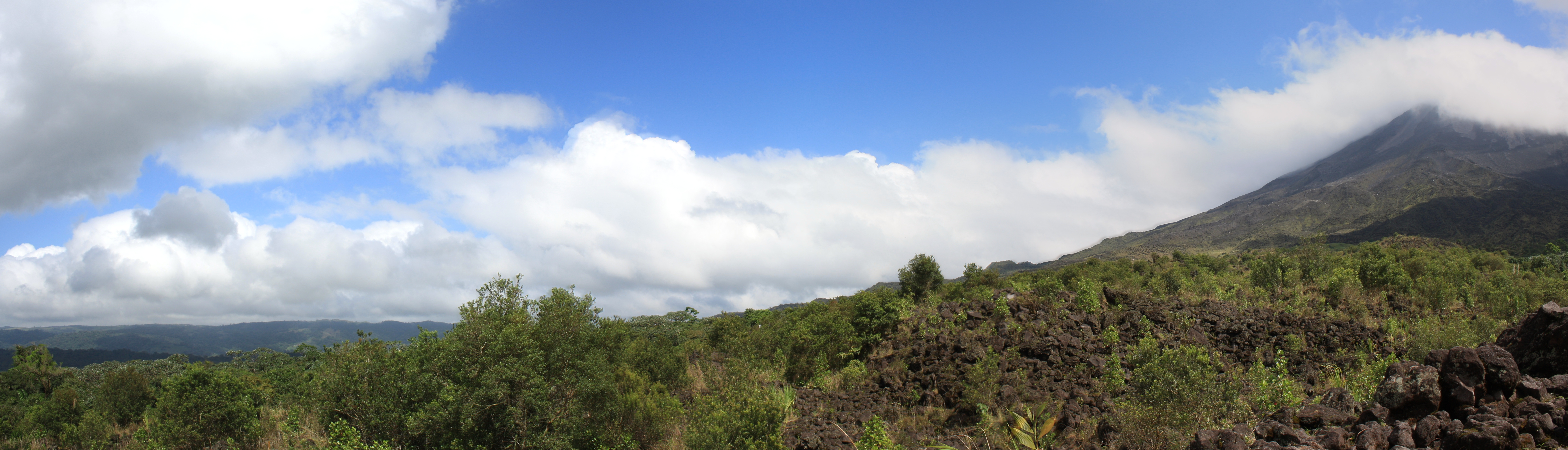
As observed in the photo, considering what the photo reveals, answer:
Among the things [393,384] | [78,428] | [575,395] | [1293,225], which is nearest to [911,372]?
[575,395]

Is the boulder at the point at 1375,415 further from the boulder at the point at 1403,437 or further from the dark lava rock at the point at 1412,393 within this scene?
the boulder at the point at 1403,437

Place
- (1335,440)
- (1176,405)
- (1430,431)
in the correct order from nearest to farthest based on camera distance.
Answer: (1430,431)
(1335,440)
(1176,405)

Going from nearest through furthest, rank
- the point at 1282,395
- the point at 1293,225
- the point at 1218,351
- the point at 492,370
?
the point at 1282,395
the point at 492,370
the point at 1218,351
the point at 1293,225

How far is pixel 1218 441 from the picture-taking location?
31.0 ft

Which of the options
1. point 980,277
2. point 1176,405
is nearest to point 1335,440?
point 1176,405

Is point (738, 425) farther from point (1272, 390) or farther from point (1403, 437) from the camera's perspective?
point (1272, 390)

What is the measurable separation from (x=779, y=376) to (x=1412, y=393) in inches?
664

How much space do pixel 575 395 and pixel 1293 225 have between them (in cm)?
23954

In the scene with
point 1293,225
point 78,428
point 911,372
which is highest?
point 1293,225

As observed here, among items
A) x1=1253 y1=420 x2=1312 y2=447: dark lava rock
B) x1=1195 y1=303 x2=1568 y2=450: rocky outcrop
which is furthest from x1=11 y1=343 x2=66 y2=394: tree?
x1=1195 y1=303 x2=1568 y2=450: rocky outcrop

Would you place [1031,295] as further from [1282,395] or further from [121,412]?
[121,412]

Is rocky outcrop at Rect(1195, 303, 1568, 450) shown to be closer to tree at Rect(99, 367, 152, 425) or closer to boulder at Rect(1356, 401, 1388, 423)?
boulder at Rect(1356, 401, 1388, 423)

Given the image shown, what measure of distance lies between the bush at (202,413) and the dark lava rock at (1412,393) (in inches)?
1223

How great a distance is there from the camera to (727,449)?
41.9 ft
